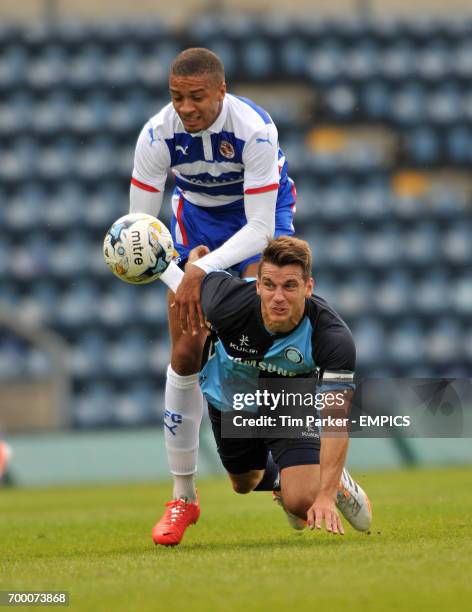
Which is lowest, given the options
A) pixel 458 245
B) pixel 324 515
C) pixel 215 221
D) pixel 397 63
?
pixel 458 245

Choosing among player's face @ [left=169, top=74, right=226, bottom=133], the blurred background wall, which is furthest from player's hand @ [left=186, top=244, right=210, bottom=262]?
the blurred background wall

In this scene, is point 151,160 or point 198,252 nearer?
point 198,252

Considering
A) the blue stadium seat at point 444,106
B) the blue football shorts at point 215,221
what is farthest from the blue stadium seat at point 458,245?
the blue football shorts at point 215,221

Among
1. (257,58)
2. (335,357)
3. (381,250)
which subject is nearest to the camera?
(335,357)

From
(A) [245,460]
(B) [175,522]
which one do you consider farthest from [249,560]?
(A) [245,460]

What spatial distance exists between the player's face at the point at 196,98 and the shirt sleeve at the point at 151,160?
0.26 metres

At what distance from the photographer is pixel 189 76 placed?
614cm

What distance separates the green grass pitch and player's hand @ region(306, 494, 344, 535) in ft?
0.35

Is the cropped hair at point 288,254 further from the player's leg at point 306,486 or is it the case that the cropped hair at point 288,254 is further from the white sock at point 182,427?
the white sock at point 182,427

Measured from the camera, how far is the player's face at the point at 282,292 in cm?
571

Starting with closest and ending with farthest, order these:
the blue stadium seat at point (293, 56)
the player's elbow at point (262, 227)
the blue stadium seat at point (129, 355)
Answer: the player's elbow at point (262, 227) < the blue stadium seat at point (129, 355) < the blue stadium seat at point (293, 56)

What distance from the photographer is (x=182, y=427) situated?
6.81 meters

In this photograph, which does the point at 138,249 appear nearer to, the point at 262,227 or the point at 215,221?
the point at 262,227

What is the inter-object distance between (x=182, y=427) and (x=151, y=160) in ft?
4.58
